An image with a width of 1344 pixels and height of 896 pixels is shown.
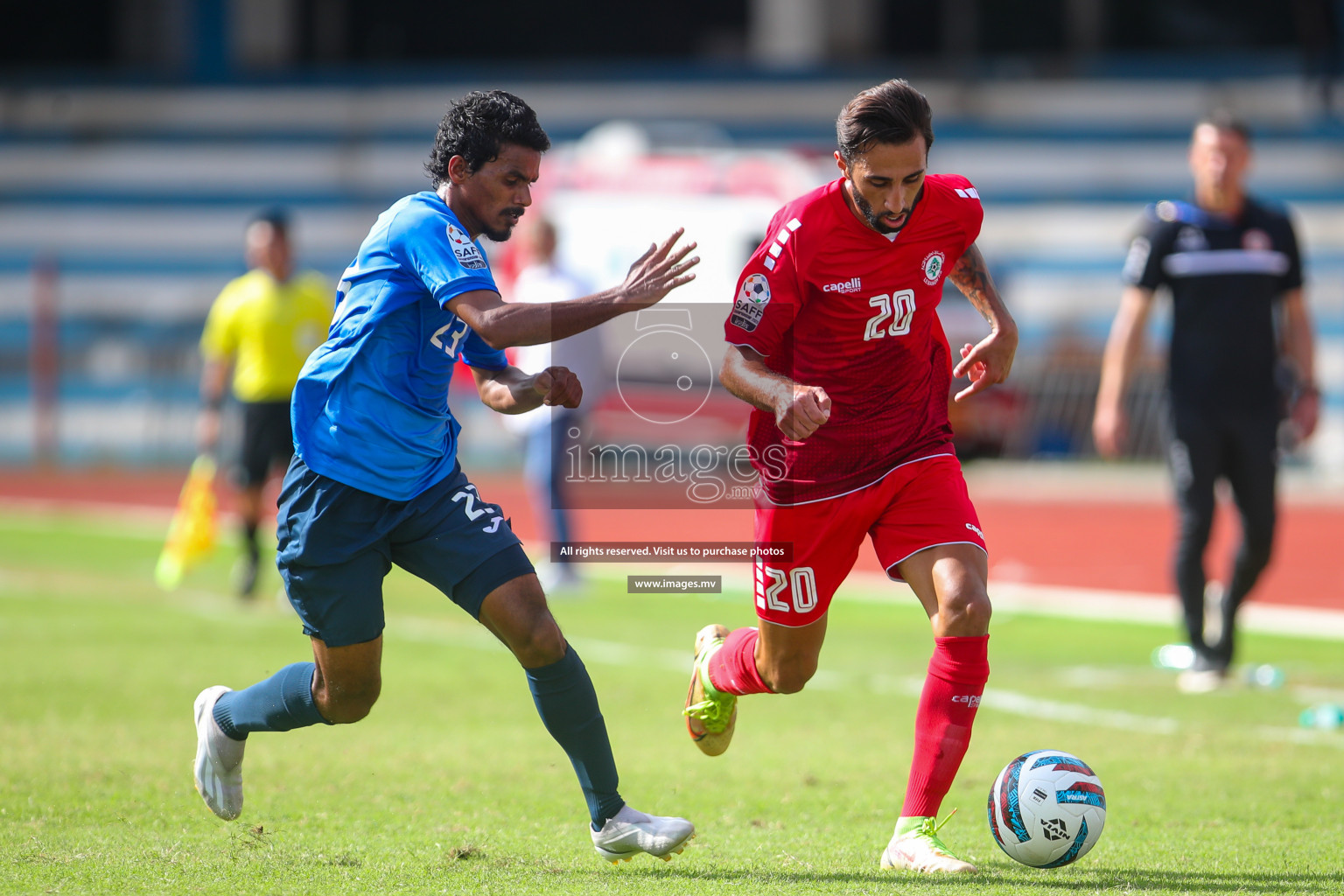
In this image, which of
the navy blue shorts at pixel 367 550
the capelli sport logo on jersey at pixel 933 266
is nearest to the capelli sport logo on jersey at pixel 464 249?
the navy blue shorts at pixel 367 550

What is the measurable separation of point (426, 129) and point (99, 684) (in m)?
21.2

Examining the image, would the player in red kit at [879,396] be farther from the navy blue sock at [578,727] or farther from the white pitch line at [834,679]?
the white pitch line at [834,679]

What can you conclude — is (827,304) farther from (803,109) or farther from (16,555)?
(803,109)

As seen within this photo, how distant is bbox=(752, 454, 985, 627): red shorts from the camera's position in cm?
514

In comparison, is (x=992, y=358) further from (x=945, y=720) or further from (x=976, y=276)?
(x=945, y=720)

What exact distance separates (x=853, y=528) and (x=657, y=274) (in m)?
1.13

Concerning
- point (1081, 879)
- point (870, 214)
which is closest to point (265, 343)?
point (870, 214)

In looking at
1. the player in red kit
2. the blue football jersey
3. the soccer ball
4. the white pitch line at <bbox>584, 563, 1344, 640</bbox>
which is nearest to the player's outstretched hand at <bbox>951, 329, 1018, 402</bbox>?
the player in red kit

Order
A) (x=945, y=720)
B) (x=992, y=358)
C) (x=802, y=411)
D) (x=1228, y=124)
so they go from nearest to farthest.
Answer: (x=802, y=411)
(x=945, y=720)
(x=992, y=358)
(x=1228, y=124)

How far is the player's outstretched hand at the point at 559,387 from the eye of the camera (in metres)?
4.64

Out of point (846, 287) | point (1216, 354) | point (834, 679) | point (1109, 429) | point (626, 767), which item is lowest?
point (834, 679)

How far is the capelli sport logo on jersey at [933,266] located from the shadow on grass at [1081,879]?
1828mm

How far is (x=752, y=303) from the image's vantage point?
505cm

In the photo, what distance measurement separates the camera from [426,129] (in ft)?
93.8
